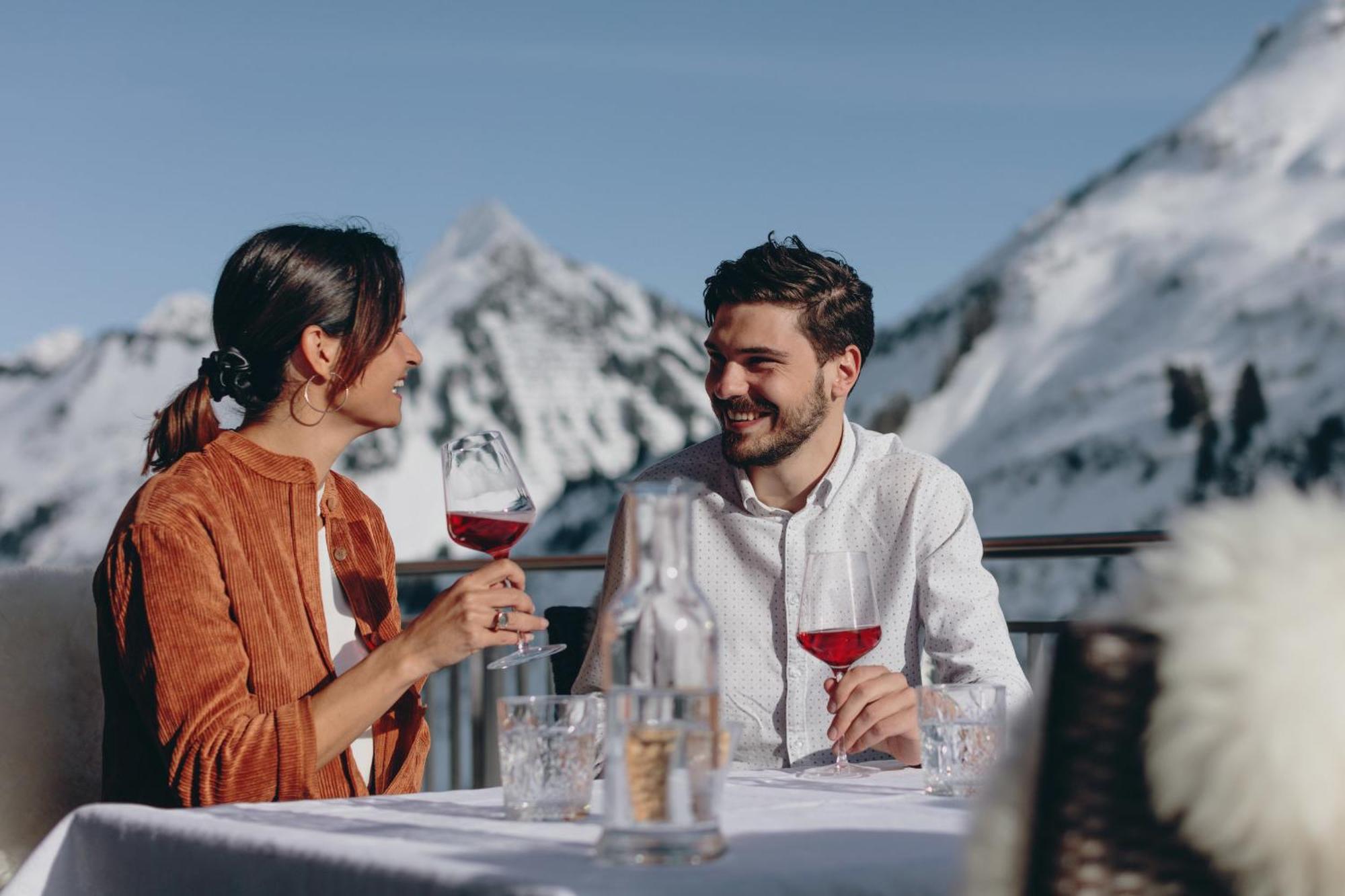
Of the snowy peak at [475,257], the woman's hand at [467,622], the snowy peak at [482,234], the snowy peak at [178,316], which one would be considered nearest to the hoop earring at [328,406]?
the woman's hand at [467,622]

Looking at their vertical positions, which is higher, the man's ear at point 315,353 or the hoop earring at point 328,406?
the man's ear at point 315,353

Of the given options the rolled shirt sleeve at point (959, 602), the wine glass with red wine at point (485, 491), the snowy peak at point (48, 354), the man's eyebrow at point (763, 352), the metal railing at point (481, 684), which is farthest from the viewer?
the snowy peak at point (48, 354)

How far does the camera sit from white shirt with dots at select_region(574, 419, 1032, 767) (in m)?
2.04

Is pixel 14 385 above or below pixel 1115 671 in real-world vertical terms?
above

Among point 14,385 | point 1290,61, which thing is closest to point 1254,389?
point 1290,61

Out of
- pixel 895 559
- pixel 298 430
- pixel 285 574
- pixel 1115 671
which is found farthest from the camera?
pixel 895 559

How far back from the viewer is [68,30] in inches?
1104

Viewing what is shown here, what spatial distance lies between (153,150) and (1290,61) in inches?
1835

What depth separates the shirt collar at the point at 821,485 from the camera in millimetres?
2201

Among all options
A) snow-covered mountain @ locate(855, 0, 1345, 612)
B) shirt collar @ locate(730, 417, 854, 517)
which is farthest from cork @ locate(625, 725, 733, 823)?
snow-covered mountain @ locate(855, 0, 1345, 612)

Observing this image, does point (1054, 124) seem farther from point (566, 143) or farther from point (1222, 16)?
point (566, 143)

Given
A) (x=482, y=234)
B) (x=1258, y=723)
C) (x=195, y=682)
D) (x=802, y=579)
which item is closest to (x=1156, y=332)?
(x=802, y=579)

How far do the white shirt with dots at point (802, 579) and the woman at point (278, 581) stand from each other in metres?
0.41

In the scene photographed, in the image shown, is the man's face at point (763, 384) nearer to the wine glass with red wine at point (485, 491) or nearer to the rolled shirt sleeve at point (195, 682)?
the wine glass with red wine at point (485, 491)
